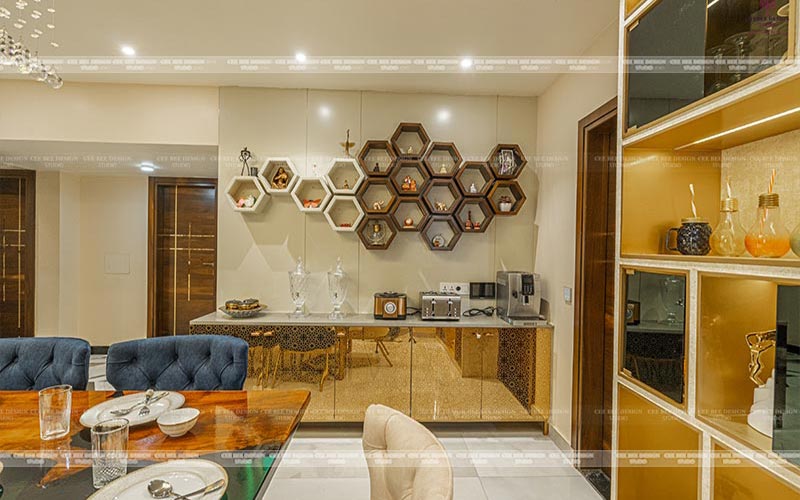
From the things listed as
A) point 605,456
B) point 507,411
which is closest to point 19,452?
point 507,411

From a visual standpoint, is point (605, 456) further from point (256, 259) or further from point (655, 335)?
point (256, 259)

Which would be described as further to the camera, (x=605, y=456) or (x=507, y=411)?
(x=507, y=411)

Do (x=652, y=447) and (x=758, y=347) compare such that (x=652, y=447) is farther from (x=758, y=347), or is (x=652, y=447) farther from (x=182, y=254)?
(x=182, y=254)

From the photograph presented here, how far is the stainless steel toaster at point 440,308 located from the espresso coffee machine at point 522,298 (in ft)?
1.20

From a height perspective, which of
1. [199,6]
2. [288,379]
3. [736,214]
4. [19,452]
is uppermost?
[199,6]

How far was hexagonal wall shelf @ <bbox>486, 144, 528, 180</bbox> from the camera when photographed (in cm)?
308

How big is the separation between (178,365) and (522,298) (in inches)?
86.3

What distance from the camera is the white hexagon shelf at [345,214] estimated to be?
3053 millimetres

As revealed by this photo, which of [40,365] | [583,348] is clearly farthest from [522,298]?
[40,365]

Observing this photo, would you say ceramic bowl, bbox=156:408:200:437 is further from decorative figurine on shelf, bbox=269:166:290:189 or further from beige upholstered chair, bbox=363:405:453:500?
decorative figurine on shelf, bbox=269:166:290:189

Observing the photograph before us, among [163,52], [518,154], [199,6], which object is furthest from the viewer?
[518,154]

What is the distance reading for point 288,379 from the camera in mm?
2787

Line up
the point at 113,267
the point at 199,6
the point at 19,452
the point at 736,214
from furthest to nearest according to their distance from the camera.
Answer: the point at 113,267 → the point at 199,6 → the point at 736,214 → the point at 19,452

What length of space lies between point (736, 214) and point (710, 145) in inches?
10.4
